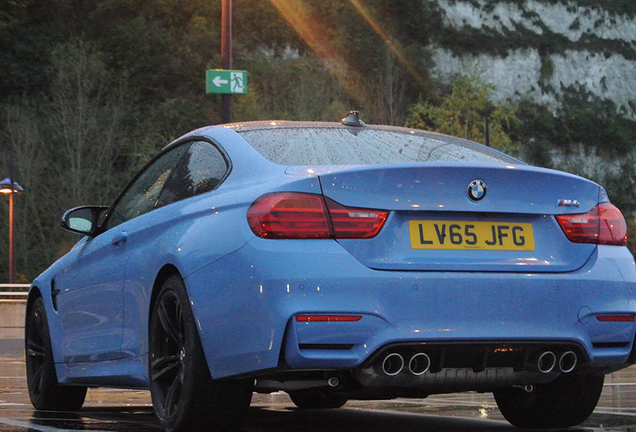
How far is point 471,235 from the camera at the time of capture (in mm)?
4746

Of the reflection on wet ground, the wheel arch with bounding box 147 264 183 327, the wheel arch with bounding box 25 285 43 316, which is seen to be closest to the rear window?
the wheel arch with bounding box 147 264 183 327

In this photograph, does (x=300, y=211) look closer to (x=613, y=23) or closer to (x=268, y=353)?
(x=268, y=353)

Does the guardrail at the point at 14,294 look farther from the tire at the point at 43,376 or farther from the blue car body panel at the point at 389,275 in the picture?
the blue car body panel at the point at 389,275

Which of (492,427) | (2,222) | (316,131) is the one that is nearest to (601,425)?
(492,427)

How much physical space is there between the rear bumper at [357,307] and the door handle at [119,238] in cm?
117

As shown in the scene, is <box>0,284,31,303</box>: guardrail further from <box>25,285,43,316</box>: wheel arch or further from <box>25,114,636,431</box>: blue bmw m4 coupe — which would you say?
<box>25,114,636,431</box>: blue bmw m4 coupe

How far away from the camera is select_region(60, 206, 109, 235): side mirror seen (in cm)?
681

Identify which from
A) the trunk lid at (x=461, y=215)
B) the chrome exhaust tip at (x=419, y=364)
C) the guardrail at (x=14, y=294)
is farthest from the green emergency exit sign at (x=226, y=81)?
the chrome exhaust tip at (x=419, y=364)

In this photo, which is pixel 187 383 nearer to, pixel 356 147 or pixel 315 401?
pixel 356 147

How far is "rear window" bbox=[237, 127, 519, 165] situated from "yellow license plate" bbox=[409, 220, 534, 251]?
18.5 inches

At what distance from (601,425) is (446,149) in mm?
1529

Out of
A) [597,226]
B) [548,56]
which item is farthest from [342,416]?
[548,56]

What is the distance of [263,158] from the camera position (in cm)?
511

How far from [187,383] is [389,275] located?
100 cm
